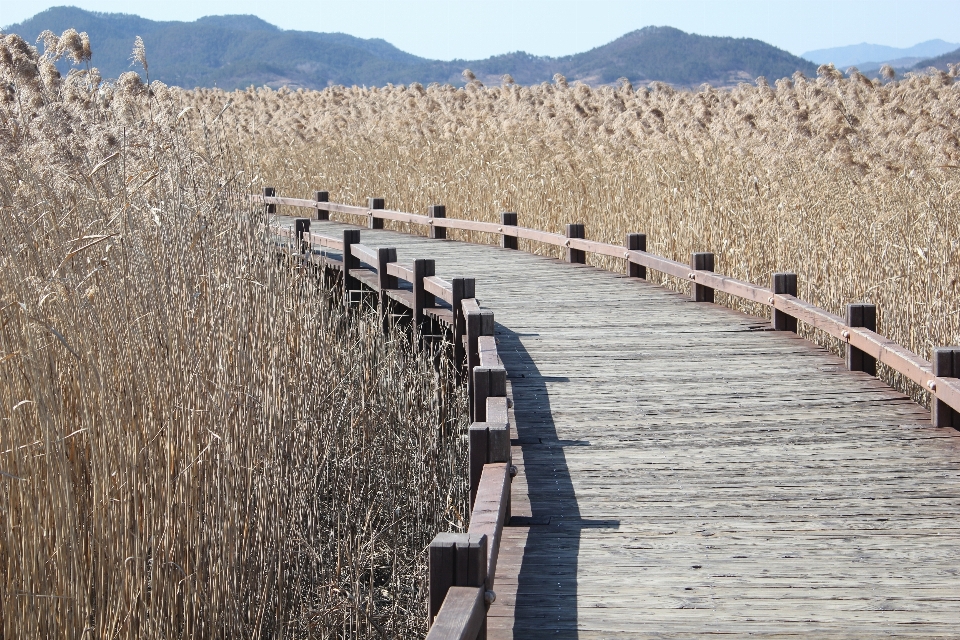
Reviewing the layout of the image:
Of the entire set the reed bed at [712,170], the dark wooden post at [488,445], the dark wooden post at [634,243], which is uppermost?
the reed bed at [712,170]

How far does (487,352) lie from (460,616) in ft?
7.89

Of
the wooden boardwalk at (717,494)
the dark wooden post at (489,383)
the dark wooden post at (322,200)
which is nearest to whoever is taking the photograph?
the wooden boardwalk at (717,494)

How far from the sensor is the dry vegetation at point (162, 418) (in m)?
2.85

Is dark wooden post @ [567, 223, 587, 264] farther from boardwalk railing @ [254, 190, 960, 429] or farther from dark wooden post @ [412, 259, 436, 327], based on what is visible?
dark wooden post @ [412, 259, 436, 327]

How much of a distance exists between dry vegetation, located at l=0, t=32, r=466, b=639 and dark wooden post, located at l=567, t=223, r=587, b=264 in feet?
12.4

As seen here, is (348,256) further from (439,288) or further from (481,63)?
(481,63)

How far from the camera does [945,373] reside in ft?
14.5

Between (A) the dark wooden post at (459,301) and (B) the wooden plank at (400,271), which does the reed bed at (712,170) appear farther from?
(B) the wooden plank at (400,271)

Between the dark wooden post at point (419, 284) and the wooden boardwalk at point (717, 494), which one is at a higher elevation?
the dark wooden post at point (419, 284)

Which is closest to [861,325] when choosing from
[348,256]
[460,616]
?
[460,616]

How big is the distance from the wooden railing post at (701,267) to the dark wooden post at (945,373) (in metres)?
2.53

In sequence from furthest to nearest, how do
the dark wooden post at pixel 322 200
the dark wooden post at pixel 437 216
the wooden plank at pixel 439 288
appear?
the dark wooden post at pixel 322 200, the dark wooden post at pixel 437 216, the wooden plank at pixel 439 288

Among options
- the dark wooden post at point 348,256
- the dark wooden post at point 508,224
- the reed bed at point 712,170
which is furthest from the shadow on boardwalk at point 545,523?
the dark wooden post at point 508,224

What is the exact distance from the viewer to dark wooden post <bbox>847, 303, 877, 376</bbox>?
5234mm
